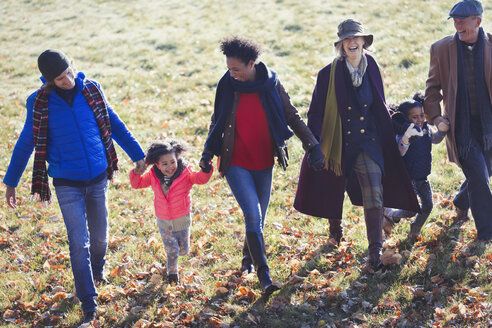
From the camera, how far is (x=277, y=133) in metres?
5.42

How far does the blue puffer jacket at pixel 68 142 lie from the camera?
5.20 metres

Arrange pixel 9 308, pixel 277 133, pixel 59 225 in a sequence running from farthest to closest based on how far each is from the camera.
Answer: pixel 59 225 < pixel 9 308 < pixel 277 133

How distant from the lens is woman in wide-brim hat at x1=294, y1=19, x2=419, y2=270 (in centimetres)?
573

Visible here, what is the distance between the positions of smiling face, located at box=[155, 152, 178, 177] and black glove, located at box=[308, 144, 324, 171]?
1352 mm

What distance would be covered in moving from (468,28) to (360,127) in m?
1.49

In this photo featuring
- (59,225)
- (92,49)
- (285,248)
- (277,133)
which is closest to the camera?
(277,133)

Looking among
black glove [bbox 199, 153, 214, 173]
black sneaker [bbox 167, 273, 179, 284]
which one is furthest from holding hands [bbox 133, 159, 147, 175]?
black sneaker [bbox 167, 273, 179, 284]

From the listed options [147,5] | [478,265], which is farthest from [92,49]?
[478,265]

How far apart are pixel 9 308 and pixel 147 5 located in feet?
54.7

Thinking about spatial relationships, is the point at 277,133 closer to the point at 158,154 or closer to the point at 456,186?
the point at 158,154

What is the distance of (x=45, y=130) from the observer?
203 inches

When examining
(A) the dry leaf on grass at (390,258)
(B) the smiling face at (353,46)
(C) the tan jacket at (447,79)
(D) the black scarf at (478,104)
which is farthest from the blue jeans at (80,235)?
(D) the black scarf at (478,104)

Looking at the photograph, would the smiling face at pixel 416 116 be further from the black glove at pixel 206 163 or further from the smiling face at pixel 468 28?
the black glove at pixel 206 163

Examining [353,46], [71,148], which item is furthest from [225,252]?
[353,46]
